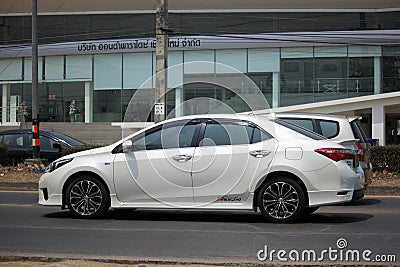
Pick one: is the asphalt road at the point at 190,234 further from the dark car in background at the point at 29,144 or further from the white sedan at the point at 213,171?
the dark car in background at the point at 29,144

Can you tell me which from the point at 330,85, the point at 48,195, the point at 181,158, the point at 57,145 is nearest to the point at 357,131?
the point at 181,158

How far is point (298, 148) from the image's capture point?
909 centimetres

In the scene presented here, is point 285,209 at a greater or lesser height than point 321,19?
lesser

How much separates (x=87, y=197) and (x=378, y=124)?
2302 centimetres

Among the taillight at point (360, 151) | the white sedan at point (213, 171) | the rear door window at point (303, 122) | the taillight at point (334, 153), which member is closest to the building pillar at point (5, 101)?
the rear door window at point (303, 122)

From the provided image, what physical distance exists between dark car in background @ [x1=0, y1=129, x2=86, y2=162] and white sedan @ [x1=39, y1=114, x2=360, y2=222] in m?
8.32

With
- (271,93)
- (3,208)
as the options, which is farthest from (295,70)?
(3,208)

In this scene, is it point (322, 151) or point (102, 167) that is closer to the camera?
point (322, 151)

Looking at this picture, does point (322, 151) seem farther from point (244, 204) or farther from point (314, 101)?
point (314, 101)

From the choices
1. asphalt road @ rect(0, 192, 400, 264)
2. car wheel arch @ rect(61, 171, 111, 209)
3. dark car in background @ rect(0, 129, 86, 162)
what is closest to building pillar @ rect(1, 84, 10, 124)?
dark car in background @ rect(0, 129, 86, 162)

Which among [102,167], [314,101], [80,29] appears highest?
[80,29]

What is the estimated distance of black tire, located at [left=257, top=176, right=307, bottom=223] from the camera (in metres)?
9.01

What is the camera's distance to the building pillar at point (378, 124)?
29922mm

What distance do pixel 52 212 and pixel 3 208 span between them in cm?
124
